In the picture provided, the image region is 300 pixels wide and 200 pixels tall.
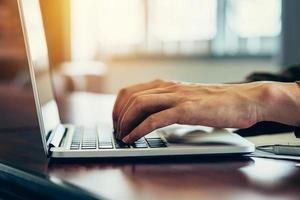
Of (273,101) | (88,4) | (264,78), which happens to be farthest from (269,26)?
(273,101)

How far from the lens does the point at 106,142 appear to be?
2.31 ft

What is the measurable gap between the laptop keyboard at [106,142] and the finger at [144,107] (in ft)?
0.09

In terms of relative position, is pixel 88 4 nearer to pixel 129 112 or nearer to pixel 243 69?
pixel 243 69

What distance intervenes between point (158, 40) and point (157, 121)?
11.0 feet

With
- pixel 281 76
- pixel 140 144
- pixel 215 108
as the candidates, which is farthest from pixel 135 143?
pixel 281 76

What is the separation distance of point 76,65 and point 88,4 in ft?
1.75

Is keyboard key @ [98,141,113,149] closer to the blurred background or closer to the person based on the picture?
the person

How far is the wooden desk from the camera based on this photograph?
Answer: 475 millimetres

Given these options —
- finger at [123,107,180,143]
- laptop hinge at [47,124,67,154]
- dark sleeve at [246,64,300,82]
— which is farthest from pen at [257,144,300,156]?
dark sleeve at [246,64,300,82]

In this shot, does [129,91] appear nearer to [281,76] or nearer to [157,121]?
[157,121]

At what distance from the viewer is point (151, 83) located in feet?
3.17

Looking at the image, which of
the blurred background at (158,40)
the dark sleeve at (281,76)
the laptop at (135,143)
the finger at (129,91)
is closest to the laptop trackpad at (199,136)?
the laptop at (135,143)

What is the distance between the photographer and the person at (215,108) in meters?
0.66

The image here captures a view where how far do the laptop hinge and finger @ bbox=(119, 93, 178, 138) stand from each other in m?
0.10
